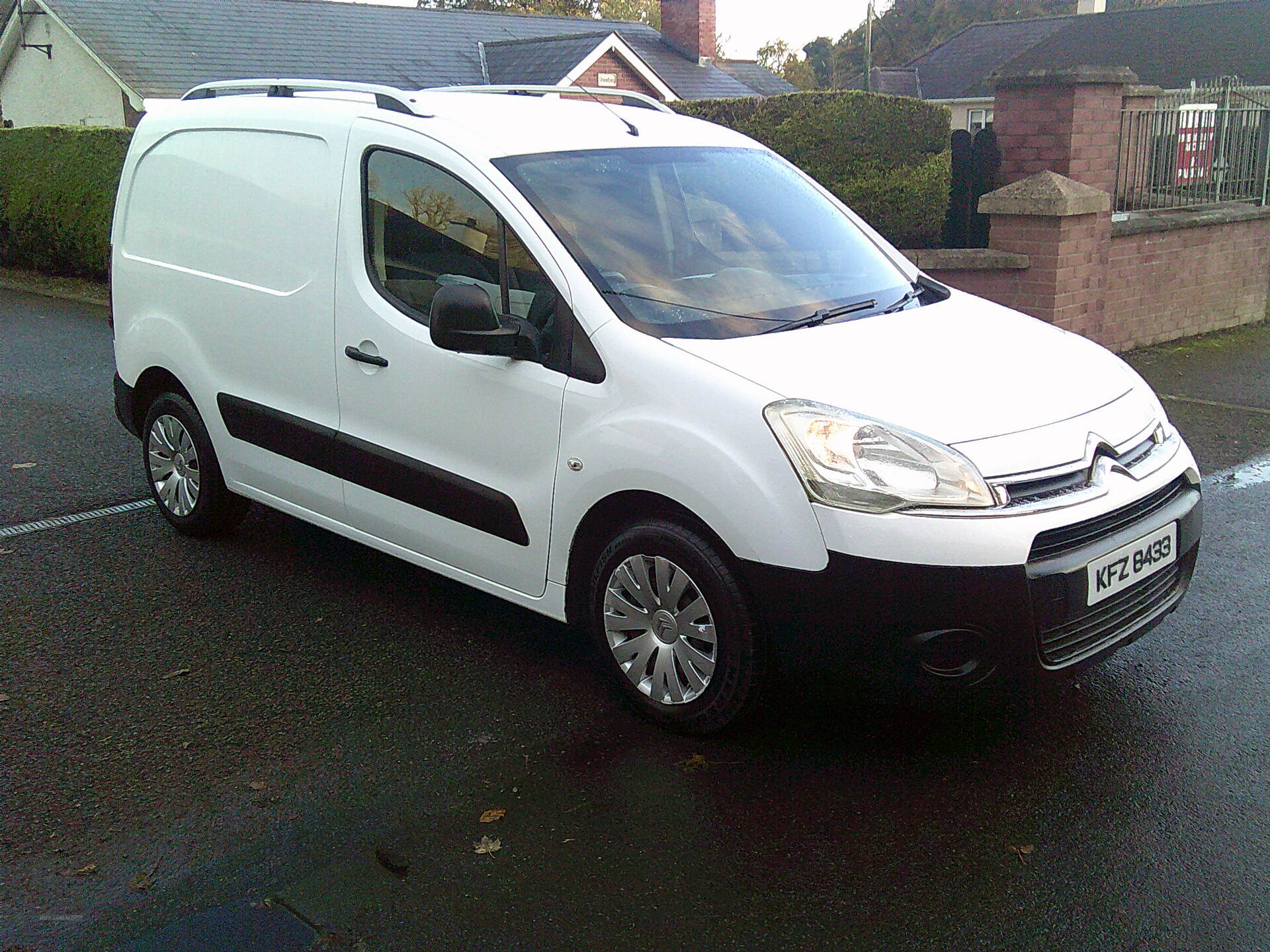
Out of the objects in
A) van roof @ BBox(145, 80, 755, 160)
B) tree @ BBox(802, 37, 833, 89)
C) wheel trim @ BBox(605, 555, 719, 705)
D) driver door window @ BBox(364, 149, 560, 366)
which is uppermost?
tree @ BBox(802, 37, 833, 89)

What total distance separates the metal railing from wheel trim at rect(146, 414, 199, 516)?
777 cm

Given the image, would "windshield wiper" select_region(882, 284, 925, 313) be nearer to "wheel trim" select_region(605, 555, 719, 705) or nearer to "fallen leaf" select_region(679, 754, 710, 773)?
"wheel trim" select_region(605, 555, 719, 705)

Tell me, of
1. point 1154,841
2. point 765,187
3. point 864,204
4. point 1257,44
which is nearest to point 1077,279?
point 864,204

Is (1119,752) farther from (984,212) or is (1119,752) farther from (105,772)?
(984,212)

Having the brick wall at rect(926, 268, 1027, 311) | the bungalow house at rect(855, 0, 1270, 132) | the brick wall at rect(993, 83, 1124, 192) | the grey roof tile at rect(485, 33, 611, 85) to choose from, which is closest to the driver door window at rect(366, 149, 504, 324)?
the brick wall at rect(926, 268, 1027, 311)

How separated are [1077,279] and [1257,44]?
40.1 m

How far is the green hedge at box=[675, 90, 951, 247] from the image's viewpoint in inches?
391

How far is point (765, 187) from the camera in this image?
4980 mm

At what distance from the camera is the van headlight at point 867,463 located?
11.4 ft

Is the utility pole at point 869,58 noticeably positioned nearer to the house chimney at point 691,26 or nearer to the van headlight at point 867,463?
the house chimney at point 691,26

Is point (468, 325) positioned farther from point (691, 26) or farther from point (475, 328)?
point (691, 26)

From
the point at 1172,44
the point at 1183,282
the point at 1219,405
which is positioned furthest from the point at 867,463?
the point at 1172,44

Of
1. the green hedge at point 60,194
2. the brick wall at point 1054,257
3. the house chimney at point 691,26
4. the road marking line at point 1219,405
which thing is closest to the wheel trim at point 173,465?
the brick wall at point 1054,257

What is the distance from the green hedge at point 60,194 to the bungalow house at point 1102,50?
2908cm
